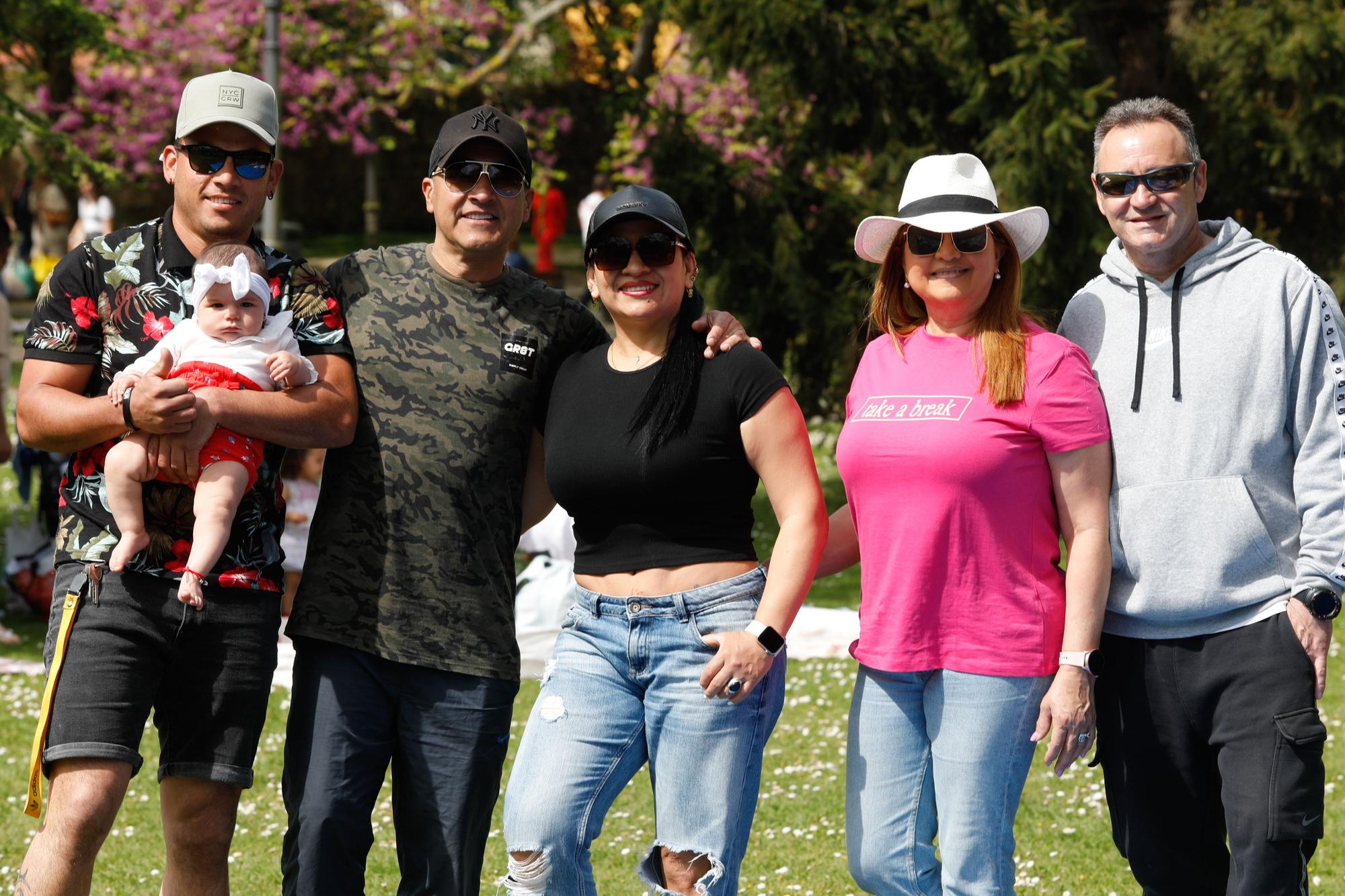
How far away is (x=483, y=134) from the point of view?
155 inches

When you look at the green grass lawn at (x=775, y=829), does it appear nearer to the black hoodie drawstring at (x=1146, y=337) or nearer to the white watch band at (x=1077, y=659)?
the white watch band at (x=1077, y=659)

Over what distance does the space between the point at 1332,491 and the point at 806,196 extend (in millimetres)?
8788

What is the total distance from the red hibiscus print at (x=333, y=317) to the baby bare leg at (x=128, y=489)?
55cm

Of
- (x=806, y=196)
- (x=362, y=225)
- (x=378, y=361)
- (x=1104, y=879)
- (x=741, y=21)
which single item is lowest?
(x=1104, y=879)

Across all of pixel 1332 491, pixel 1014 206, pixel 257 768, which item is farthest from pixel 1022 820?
pixel 1014 206

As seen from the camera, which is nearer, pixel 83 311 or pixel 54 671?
pixel 54 671

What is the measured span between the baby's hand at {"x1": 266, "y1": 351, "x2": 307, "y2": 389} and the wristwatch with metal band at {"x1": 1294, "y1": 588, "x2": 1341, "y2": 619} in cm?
245

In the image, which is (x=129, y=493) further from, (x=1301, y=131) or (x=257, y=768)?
(x=1301, y=131)

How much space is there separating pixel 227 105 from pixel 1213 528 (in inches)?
104

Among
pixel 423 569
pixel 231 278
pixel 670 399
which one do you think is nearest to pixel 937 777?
pixel 670 399

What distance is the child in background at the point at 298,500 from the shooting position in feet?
29.8

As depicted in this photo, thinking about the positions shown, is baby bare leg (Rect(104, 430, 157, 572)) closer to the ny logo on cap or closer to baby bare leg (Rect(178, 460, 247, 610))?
baby bare leg (Rect(178, 460, 247, 610))

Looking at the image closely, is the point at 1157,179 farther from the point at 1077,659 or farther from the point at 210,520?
the point at 210,520

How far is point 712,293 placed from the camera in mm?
12094
